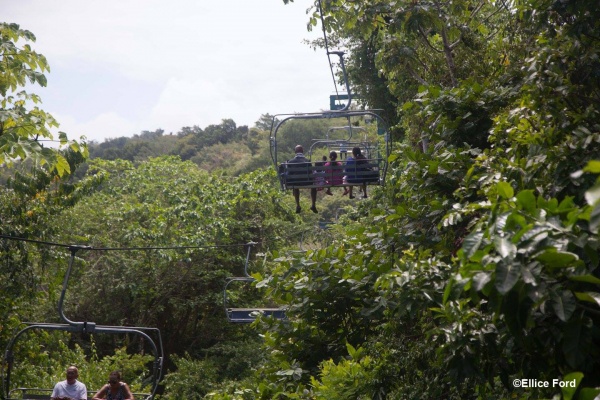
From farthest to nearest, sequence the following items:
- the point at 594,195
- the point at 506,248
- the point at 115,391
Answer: the point at 115,391 < the point at 506,248 < the point at 594,195

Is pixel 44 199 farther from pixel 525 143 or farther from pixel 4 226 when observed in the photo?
pixel 525 143

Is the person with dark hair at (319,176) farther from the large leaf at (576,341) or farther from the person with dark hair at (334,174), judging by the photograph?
the large leaf at (576,341)

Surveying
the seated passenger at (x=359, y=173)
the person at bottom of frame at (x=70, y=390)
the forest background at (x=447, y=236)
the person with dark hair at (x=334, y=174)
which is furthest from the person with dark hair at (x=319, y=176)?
the person at bottom of frame at (x=70, y=390)

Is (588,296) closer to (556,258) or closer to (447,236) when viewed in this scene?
(556,258)

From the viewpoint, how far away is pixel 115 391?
10.1m

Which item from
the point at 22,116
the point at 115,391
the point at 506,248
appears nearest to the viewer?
the point at 506,248

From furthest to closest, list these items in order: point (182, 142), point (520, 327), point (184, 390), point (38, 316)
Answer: point (182, 142) < point (38, 316) < point (184, 390) < point (520, 327)

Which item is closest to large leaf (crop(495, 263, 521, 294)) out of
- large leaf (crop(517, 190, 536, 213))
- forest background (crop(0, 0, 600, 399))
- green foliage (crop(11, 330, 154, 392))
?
forest background (crop(0, 0, 600, 399))

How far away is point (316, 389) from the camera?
6508 millimetres

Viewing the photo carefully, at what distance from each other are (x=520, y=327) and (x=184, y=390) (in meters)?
16.0

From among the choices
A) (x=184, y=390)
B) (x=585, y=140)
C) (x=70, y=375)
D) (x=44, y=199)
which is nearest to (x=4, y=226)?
(x=44, y=199)

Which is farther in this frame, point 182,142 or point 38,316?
point 182,142

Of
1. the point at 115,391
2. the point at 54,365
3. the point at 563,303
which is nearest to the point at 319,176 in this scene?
the point at 115,391

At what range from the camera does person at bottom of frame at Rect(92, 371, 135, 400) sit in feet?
32.8
